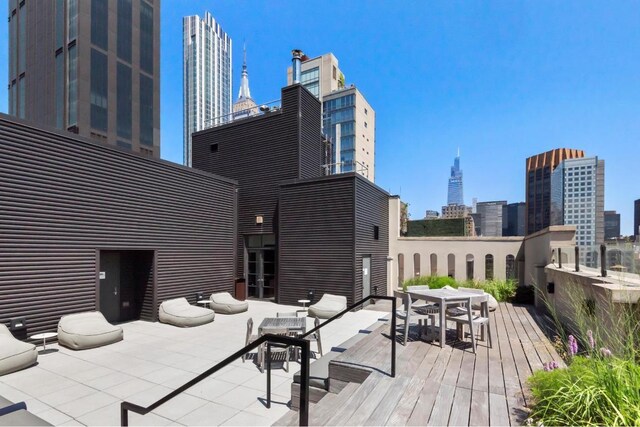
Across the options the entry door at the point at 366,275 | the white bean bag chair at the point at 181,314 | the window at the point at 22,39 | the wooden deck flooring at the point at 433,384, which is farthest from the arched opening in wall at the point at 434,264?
the window at the point at 22,39

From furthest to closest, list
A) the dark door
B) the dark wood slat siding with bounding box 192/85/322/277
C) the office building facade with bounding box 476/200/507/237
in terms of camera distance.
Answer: the office building facade with bounding box 476/200/507/237 → the dark wood slat siding with bounding box 192/85/322/277 → the dark door

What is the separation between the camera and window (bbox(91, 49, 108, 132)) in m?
35.2

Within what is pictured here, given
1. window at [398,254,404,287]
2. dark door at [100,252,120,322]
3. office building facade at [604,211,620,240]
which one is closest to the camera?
office building facade at [604,211,620,240]

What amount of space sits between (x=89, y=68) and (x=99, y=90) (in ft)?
7.81

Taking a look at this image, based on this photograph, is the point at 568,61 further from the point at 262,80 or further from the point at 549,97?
the point at 262,80

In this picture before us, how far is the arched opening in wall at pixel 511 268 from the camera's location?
1041 cm

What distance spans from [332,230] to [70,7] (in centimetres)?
4529

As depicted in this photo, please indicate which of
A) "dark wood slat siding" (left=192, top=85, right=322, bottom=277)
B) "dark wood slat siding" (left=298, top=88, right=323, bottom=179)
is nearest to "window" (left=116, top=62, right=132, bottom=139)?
"dark wood slat siding" (left=192, top=85, right=322, bottom=277)

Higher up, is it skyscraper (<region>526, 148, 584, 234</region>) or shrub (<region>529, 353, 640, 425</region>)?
skyscraper (<region>526, 148, 584, 234</region>)

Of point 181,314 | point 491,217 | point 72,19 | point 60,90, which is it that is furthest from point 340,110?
point 491,217

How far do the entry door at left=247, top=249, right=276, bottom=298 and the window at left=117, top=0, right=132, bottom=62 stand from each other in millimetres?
41249

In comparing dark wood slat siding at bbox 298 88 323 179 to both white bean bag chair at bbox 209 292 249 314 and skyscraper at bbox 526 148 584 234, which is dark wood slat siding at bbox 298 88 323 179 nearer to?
white bean bag chair at bbox 209 292 249 314

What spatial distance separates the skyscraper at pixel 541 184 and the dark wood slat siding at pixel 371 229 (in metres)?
67.4

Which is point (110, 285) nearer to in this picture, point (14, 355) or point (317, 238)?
point (14, 355)
